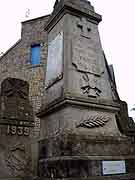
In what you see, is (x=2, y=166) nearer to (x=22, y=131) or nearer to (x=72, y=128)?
(x=22, y=131)

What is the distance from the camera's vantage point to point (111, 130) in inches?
151

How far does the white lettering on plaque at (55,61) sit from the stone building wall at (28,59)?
26.2ft

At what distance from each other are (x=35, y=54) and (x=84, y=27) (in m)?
9.51

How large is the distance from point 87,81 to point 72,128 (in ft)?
3.31

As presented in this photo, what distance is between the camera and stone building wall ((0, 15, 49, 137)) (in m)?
12.9

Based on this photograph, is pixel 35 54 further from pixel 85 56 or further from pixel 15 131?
pixel 15 131

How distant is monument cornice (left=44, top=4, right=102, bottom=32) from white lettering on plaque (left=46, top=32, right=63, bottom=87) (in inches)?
18.2

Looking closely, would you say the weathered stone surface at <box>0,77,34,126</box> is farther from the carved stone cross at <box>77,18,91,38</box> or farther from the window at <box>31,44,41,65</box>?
the window at <box>31,44,41,65</box>

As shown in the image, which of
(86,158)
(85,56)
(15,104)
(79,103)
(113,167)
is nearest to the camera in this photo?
(86,158)

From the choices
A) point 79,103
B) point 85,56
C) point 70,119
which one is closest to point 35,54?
point 85,56

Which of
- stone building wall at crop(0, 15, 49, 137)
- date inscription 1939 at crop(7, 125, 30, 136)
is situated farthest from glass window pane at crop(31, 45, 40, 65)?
date inscription 1939 at crop(7, 125, 30, 136)

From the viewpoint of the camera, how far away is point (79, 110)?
3621 mm

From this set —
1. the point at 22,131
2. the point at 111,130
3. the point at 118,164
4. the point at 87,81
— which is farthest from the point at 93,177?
the point at 87,81

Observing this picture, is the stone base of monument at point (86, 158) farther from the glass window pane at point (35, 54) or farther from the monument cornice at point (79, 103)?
the glass window pane at point (35, 54)
